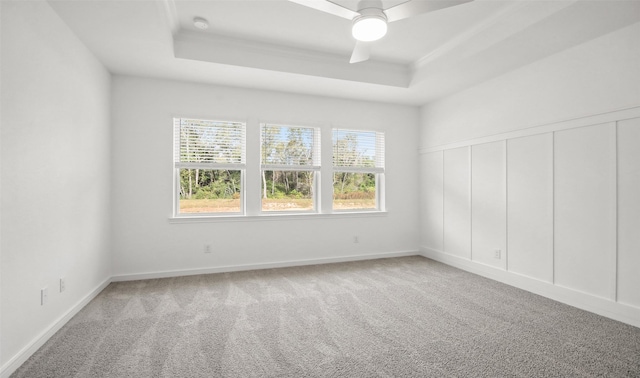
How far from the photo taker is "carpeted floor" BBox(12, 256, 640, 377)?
2014 mm

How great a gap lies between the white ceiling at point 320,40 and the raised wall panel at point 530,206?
3.26 ft

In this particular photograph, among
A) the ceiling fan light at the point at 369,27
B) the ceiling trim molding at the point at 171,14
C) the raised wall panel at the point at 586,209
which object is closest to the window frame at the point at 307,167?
the ceiling trim molding at the point at 171,14

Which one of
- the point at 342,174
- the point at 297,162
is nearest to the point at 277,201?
the point at 297,162

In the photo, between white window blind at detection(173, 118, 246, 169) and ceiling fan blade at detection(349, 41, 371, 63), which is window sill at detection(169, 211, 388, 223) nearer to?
white window blind at detection(173, 118, 246, 169)

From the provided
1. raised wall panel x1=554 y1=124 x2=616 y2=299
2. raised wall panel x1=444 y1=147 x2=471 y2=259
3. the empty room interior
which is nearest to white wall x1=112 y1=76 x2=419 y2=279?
the empty room interior

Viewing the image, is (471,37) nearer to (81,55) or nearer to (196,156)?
(196,156)

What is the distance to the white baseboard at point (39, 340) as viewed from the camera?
194 centimetres

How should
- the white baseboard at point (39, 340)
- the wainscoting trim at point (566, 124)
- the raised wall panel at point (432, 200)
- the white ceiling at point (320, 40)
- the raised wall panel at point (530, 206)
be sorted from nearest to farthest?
1. the white baseboard at point (39, 340)
2. the white ceiling at point (320, 40)
3. the wainscoting trim at point (566, 124)
4. the raised wall panel at point (530, 206)
5. the raised wall panel at point (432, 200)

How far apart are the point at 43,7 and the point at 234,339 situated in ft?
9.55

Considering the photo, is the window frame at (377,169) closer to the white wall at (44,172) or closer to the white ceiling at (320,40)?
the white ceiling at (320,40)

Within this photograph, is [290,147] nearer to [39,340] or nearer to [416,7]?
[416,7]

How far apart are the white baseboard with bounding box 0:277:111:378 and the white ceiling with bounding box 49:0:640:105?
8.26ft

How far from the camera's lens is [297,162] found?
15.4 ft

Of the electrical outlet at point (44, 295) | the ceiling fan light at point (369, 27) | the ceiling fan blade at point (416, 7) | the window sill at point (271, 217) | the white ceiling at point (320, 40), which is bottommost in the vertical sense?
the electrical outlet at point (44, 295)
